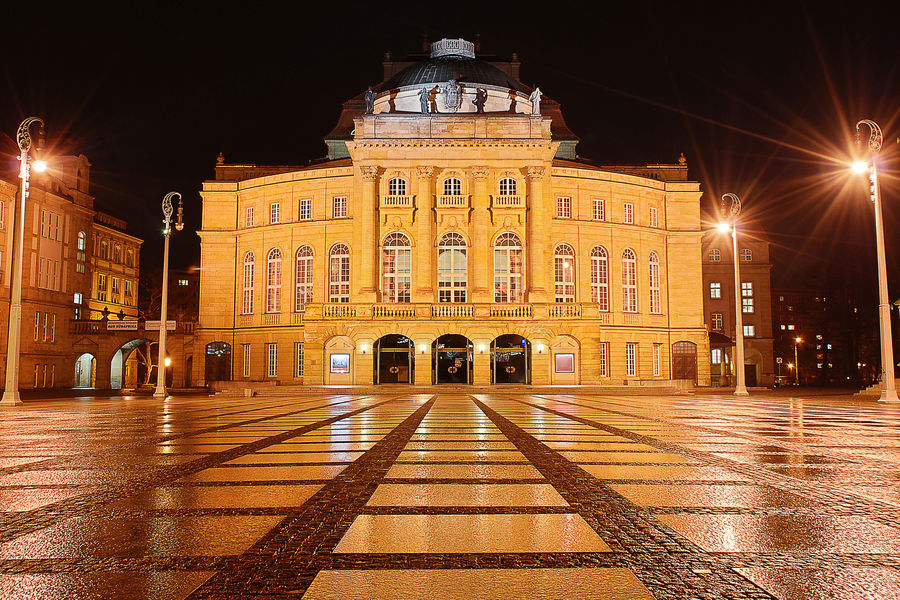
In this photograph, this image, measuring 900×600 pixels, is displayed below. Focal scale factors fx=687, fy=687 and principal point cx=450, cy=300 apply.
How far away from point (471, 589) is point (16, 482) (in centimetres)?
612

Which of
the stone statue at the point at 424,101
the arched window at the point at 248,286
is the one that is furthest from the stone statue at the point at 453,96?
the arched window at the point at 248,286

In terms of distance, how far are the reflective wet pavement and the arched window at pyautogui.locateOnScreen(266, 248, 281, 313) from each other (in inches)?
2043

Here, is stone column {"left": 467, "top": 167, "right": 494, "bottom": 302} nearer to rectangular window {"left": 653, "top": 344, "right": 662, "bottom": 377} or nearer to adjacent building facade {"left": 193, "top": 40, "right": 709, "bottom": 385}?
adjacent building facade {"left": 193, "top": 40, "right": 709, "bottom": 385}

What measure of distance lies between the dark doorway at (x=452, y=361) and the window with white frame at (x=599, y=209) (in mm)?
19919

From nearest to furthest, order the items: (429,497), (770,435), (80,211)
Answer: (429,497), (770,435), (80,211)

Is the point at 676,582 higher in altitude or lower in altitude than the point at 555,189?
lower

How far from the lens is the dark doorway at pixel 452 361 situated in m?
50.2

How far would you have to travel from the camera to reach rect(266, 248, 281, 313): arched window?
205 ft

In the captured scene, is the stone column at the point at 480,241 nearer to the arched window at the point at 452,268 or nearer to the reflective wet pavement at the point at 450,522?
the arched window at the point at 452,268

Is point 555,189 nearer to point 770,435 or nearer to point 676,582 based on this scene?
point 770,435

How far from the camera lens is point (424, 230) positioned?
55156 millimetres

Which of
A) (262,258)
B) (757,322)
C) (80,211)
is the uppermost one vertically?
(80,211)

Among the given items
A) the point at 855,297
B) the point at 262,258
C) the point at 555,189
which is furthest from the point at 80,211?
the point at 855,297

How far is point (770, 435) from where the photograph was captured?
45.1ft
